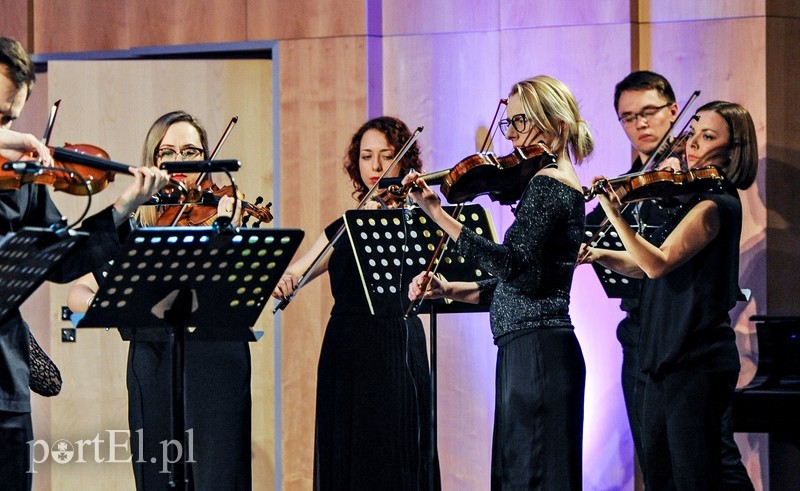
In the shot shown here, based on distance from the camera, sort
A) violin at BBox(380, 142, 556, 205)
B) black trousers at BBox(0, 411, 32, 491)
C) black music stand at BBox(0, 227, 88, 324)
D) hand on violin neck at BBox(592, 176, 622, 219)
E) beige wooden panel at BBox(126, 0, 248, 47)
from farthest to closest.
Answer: beige wooden panel at BBox(126, 0, 248, 47), hand on violin neck at BBox(592, 176, 622, 219), violin at BBox(380, 142, 556, 205), black trousers at BBox(0, 411, 32, 491), black music stand at BBox(0, 227, 88, 324)

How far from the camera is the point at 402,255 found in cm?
369

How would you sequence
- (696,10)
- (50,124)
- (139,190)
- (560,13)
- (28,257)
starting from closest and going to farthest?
(28,257) < (139,190) < (50,124) < (696,10) < (560,13)

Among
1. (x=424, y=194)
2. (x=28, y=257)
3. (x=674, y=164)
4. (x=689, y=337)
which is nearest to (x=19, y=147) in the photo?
(x=28, y=257)

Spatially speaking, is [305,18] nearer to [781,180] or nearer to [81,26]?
[81,26]

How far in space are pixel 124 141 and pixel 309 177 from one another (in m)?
0.87

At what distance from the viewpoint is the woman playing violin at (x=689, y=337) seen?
337 cm

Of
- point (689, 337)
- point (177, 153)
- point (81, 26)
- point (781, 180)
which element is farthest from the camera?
point (81, 26)

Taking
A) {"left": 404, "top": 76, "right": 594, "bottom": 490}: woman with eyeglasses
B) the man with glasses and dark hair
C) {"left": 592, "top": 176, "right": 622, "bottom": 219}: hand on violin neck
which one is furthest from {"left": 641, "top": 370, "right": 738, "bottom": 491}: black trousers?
the man with glasses and dark hair

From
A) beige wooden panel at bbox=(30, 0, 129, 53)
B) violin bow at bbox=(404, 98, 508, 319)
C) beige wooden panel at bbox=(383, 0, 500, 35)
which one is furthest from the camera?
beige wooden panel at bbox=(30, 0, 129, 53)

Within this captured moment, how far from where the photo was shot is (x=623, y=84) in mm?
4445

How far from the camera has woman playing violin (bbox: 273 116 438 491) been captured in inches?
165

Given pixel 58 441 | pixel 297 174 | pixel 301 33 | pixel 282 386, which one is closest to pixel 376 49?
pixel 301 33

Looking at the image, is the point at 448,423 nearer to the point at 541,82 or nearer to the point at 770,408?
the point at 770,408

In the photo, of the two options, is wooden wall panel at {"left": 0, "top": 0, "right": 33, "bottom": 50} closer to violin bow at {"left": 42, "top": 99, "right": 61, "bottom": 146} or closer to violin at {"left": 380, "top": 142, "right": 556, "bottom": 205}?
violin bow at {"left": 42, "top": 99, "right": 61, "bottom": 146}
